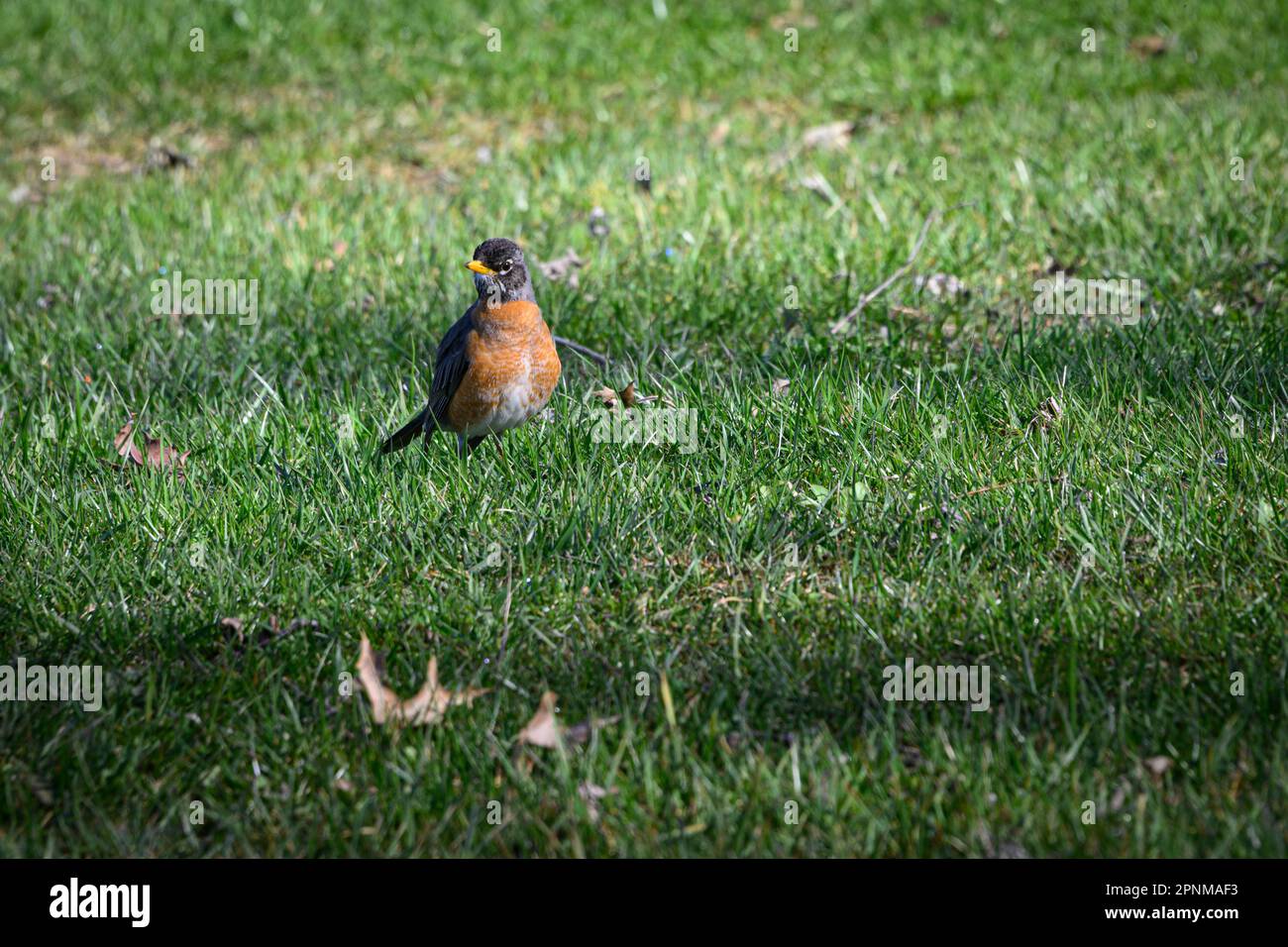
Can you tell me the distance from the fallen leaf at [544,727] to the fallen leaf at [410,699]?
185 millimetres

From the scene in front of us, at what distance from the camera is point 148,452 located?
470 cm

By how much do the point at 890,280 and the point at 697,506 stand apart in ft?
6.76

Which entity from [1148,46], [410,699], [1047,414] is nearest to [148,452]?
[410,699]

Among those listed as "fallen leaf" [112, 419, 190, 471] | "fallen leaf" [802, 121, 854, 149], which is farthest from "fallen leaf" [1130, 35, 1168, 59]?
"fallen leaf" [112, 419, 190, 471]

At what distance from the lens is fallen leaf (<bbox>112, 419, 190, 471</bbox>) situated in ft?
15.0

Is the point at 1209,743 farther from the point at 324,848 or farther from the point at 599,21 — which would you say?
the point at 599,21

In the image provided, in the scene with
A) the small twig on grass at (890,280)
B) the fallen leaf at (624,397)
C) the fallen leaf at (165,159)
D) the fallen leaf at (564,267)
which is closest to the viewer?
the fallen leaf at (624,397)


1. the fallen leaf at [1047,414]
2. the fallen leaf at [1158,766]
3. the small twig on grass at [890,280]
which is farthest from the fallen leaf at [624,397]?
the fallen leaf at [1158,766]

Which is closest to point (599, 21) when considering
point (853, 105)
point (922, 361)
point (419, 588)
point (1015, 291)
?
point (853, 105)

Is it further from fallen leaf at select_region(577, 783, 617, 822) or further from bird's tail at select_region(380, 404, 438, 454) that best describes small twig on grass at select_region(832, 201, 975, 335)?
fallen leaf at select_region(577, 783, 617, 822)

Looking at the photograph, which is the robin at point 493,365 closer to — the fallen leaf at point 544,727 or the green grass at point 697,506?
the green grass at point 697,506

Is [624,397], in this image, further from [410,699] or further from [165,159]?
[165,159]

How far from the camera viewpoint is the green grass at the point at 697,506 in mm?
2971

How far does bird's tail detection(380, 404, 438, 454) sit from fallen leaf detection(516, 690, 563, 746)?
65.7 inches
